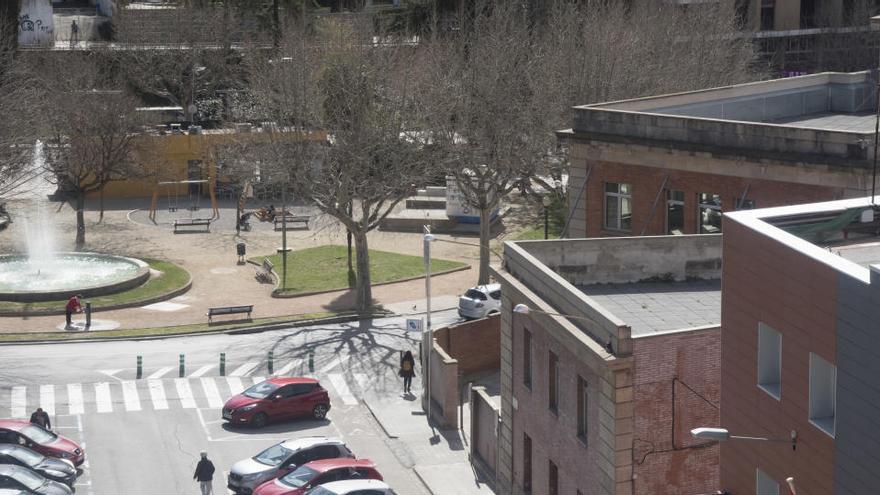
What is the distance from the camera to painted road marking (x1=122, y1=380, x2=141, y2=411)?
165 ft

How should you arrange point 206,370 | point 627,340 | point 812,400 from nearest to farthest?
point 812,400
point 627,340
point 206,370

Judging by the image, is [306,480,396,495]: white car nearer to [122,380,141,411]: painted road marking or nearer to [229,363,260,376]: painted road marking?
[122,380,141,411]: painted road marking

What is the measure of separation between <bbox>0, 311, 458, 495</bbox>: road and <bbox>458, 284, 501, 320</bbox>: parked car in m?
1.74

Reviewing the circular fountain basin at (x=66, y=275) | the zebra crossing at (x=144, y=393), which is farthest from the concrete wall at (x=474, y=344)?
the circular fountain basin at (x=66, y=275)

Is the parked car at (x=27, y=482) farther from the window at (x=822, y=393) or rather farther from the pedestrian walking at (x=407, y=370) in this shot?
the window at (x=822, y=393)

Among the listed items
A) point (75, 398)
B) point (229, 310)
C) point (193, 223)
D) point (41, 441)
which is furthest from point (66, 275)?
point (41, 441)

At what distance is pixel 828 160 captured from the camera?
1758 inches

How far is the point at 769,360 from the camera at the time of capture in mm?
27078

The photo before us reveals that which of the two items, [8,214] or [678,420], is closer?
[678,420]

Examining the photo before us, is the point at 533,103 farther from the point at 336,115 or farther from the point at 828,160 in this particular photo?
the point at 828,160

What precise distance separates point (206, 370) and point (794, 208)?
30077 millimetres

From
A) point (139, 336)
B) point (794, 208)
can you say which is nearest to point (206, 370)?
point (139, 336)

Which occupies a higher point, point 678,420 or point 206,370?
point 678,420

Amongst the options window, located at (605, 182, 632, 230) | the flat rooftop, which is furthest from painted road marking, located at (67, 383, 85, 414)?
the flat rooftop
